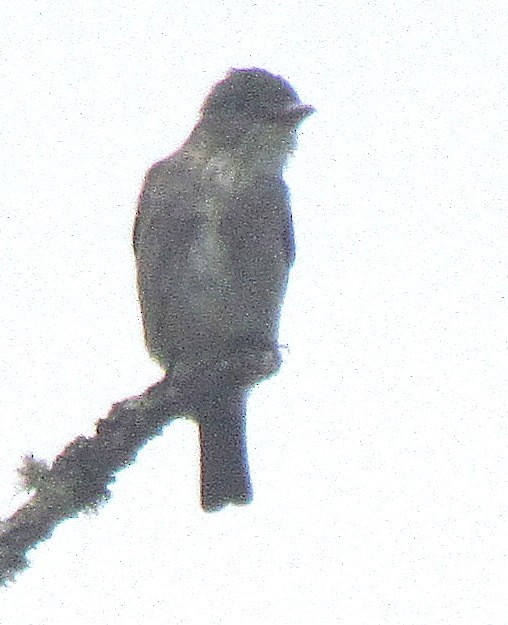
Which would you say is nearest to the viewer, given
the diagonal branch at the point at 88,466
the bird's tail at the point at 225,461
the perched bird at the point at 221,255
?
the diagonal branch at the point at 88,466

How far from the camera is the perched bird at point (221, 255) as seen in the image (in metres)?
5.46

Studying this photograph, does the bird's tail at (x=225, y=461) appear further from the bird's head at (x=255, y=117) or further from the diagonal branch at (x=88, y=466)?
the diagonal branch at (x=88, y=466)

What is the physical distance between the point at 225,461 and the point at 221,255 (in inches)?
38.4

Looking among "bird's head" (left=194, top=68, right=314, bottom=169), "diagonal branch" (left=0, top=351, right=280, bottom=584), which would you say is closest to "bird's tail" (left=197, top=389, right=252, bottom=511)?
"bird's head" (left=194, top=68, right=314, bottom=169)

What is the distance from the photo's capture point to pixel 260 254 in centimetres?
559

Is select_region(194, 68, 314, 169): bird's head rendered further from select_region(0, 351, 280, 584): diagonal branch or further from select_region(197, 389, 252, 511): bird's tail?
select_region(0, 351, 280, 584): diagonal branch

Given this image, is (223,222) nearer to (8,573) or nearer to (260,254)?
(260,254)

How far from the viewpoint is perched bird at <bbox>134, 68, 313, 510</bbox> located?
5.46 m

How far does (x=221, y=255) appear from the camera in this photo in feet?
17.8

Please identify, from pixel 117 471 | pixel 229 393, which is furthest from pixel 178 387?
pixel 229 393

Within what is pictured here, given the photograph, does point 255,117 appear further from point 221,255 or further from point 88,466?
point 88,466

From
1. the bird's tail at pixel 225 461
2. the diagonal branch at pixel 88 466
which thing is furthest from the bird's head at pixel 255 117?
the diagonal branch at pixel 88 466

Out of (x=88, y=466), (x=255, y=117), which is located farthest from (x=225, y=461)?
(x=88, y=466)

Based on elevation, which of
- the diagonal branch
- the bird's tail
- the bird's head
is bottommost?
the diagonal branch
